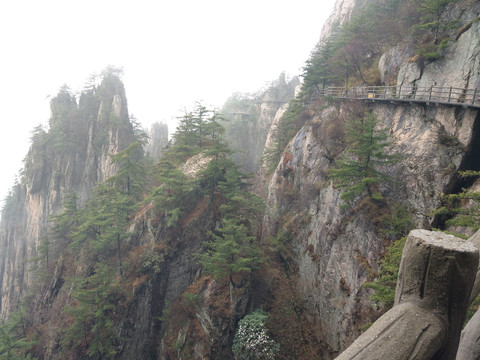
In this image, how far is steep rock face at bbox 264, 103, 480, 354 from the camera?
432 inches

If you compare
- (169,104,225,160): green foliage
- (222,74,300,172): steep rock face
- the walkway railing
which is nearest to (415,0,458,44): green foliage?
the walkway railing

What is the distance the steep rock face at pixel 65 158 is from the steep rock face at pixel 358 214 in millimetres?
28296

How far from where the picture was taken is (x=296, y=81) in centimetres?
4844

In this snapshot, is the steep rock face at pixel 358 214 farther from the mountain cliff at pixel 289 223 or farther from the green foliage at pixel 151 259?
the green foliage at pixel 151 259

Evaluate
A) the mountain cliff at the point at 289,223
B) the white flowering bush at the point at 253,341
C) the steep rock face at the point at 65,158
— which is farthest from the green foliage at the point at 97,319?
the steep rock face at the point at 65,158

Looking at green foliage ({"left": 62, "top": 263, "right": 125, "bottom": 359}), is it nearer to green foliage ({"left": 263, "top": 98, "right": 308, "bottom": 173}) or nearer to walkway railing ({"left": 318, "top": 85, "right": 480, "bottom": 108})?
green foliage ({"left": 263, "top": 98, "right": 308, "bottom": 173})

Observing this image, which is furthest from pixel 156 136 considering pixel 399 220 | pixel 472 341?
pixel 472 341

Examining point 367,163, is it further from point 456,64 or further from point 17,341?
point 17,341

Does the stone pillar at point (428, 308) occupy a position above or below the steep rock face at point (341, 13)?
below

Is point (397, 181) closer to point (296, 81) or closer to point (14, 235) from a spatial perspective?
point (296, 81)

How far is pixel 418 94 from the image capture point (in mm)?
14172

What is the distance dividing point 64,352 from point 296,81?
5000 centimetres

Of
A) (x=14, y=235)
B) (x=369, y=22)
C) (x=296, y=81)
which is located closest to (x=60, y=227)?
(x=14, y=235)

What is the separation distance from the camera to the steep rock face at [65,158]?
34.0 m
